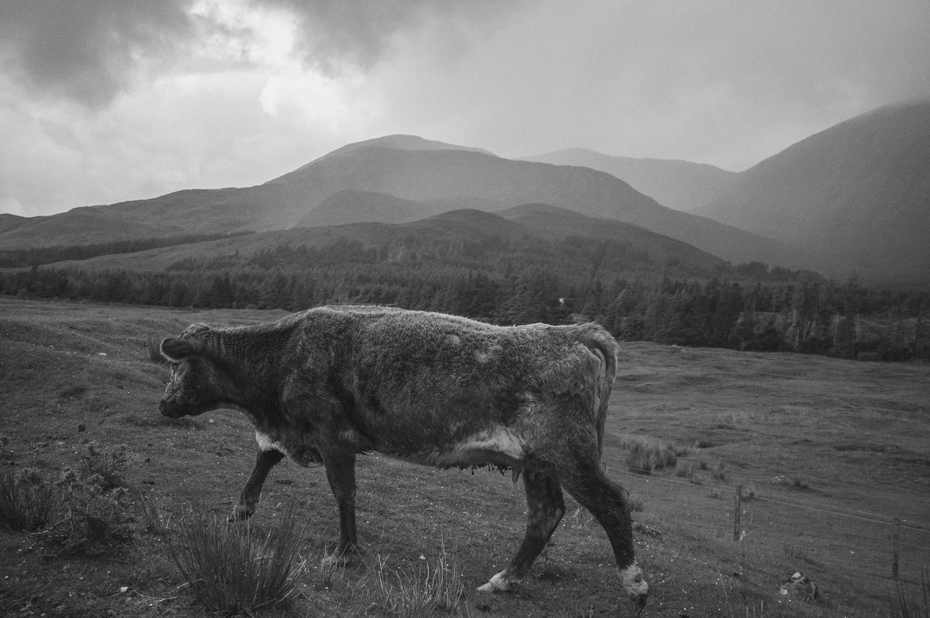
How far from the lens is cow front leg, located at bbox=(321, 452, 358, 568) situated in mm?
7922

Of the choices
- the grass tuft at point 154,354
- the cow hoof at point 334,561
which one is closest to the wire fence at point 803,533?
A: the cow hoof at point 334,561

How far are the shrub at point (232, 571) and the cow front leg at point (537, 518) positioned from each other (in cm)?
360

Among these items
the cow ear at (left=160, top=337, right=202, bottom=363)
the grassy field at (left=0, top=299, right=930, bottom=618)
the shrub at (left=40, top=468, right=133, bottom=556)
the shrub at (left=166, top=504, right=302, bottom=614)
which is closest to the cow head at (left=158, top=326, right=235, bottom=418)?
the cow ear at (left=160, top=337, right=202, bottom=363)

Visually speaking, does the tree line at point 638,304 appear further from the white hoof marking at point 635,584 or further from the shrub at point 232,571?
the shrub at point 232,571

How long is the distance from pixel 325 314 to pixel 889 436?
54686 mm

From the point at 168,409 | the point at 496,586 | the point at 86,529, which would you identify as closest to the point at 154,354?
the point at 168,409

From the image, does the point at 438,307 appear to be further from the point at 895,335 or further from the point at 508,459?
the point at 508,459

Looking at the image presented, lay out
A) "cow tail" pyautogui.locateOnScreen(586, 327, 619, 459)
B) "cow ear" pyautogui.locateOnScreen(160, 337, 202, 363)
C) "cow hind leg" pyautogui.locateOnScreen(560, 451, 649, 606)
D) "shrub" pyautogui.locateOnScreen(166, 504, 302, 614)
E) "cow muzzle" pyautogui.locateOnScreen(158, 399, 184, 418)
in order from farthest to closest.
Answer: "cow muzzle" pyautogui.locateOnScreen(158, 399, 184, 418)
"cow ear" pyautogui.locateOnScreen(160, 337, 202, 363)
"cow tail" pyautogui.locateOnScreen(586, 327, 619, 459)
"cow hind leg" pyautogui.locateOnScreen(560, 451, 649, 606)
"shrub" pyautogui.locateOnScreen(166, 504, 302, 614)

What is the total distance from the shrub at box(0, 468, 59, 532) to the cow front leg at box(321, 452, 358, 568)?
123 inches

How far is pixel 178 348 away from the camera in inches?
364

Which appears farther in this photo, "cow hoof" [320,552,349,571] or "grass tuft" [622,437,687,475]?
"grass tuft" [622,437,687,475]

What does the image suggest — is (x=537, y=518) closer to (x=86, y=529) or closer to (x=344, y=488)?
(x=344, y=488)

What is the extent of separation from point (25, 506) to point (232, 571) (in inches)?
113

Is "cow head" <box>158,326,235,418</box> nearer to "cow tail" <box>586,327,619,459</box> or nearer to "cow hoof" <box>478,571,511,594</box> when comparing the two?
"cow hoof" <box>478,571,511,594</box>
